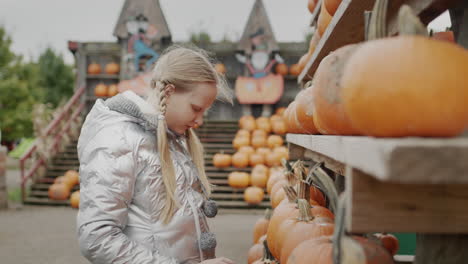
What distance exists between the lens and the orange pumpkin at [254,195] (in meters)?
6.67

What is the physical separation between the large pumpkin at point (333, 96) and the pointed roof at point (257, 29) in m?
8.30

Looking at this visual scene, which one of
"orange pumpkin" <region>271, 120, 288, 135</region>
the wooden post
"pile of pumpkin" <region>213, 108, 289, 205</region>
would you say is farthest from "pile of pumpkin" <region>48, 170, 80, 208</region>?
"orange pumpkin" <region>271, 120, 288, 135</region>

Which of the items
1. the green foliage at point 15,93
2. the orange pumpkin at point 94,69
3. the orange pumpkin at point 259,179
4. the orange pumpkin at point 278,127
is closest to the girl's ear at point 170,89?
the orange pumpkin at point 259,179

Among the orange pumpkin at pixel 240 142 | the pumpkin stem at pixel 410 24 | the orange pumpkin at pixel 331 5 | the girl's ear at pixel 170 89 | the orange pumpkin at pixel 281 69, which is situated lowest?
the orange pumpkin at pixel 240 142

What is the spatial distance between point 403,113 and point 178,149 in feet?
4.19

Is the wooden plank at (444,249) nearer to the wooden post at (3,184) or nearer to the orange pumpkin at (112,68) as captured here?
the wooden post at (3,184)

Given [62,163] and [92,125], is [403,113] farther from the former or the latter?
[62,163]

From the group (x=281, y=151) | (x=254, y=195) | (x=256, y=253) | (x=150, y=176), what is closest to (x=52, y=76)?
(x=281, y=151)

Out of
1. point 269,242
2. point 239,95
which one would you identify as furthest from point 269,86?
point 269,242

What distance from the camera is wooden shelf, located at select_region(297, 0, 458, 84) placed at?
1229 millimetres

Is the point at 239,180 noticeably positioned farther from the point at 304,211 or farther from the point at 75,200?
the point at 304,211

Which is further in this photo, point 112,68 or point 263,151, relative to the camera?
point 112,68

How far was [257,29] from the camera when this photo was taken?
9391 mm

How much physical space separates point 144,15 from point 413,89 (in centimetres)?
964
